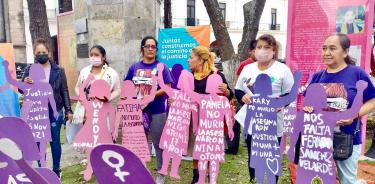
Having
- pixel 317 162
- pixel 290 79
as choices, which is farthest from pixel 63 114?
pixel 317 162

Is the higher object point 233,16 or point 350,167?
point 233,16

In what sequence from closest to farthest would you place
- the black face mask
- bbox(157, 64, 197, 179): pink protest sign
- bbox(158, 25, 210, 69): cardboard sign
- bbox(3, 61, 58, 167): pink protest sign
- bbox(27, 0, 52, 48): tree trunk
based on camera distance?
bbox(157, 64, 197, 179): pink protest sign, bbox(3, 61, 58, 167): pink protest sign, the black face mask, bbox(158, 25, 210, 69): cardboard sign, bbox(27, 0, 52, 48): tree trunk

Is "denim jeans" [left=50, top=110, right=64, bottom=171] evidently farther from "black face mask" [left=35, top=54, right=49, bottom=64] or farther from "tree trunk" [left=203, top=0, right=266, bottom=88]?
"tree trunk" [left=203, top=0, right=266, bottom=88]

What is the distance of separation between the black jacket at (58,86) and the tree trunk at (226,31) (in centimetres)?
383

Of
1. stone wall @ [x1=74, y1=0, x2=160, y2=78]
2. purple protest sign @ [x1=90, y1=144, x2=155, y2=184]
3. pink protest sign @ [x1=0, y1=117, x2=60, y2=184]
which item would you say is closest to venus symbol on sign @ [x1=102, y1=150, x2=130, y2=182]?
purple protest sign @ [x1=90, y1=144, x2=155, y2=184]

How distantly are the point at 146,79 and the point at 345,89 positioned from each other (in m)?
2.05

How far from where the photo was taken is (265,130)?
3.21m

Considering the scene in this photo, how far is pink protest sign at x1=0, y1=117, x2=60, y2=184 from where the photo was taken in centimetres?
189

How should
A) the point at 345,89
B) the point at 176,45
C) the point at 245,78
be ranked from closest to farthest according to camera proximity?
the point at 345,89
the point at 245,78
the point at 176,45

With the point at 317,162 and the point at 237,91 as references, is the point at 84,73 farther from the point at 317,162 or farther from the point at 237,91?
the point at 317,162

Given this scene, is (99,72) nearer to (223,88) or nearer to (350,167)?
(223,88)

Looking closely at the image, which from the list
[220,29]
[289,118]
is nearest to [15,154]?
[289,118]

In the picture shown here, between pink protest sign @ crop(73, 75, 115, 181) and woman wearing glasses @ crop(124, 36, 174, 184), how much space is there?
36 centimetres

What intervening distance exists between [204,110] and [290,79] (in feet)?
2.89
